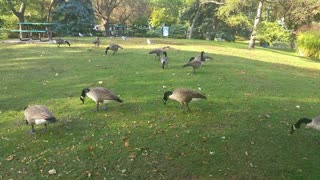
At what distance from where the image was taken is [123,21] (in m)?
55.6

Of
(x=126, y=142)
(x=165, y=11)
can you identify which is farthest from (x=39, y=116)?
(x=165, y=11)

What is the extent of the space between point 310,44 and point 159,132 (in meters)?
25.4

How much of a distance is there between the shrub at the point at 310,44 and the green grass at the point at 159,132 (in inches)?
656

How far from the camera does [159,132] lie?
8.34 metres

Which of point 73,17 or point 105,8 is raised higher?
point 105,8

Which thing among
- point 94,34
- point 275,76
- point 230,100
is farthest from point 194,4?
point 230,100

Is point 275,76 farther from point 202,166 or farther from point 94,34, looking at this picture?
point 94,34

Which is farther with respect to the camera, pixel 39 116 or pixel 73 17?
pixel 73 17

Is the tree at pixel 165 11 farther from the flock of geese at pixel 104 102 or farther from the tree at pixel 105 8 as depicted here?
the flock of geese at pixel 104 102

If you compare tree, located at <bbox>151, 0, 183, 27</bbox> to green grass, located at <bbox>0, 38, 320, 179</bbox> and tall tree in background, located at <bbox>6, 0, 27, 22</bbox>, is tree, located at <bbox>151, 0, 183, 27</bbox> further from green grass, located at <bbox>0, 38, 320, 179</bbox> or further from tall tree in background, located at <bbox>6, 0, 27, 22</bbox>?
green grass, located at <bbox>0, 38, 320, 179</bbox>

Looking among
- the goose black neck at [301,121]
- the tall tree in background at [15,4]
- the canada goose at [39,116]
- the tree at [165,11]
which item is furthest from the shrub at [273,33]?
the tree at [165,11]

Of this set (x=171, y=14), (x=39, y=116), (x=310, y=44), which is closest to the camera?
(x=39, y=116)

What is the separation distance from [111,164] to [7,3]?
39.4m

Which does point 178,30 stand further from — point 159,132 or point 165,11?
point 159,132
